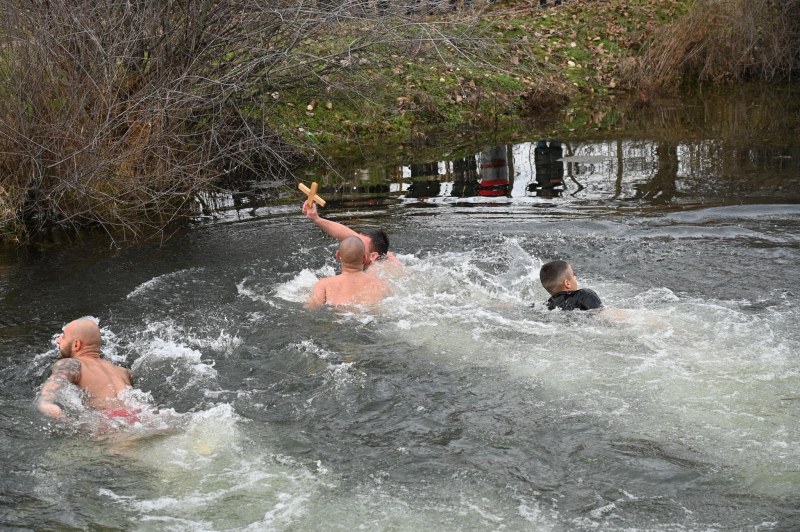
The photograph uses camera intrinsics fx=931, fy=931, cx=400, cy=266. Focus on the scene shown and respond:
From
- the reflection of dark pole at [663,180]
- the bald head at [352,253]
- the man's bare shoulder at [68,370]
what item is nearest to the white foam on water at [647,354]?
the bald head at [352,253]

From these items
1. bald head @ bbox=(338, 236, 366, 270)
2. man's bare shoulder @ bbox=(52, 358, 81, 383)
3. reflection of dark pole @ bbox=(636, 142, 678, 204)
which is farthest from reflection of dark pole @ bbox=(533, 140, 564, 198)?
man's bare shoulder @ bbox=(52, 358, 81, 383)

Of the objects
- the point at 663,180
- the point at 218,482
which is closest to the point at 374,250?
the point at 218,482

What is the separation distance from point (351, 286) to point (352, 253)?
330 millimetres

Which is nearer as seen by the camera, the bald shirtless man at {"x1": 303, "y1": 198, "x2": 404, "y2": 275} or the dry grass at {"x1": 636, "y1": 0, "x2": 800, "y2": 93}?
the bald shirtless man at {"x1": 303, "y1": 198, "x2": 404, "y2": 275}

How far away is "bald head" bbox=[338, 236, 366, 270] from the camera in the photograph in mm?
9141

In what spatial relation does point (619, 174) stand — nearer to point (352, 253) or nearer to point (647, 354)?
point (352, 253)

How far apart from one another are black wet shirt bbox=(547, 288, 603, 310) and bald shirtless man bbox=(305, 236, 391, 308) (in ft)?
5.46

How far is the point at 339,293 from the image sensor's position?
9.11 metres

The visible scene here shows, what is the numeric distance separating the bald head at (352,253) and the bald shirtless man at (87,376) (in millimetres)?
2481

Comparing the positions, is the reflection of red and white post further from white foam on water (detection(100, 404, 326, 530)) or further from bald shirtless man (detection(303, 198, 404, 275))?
white foam on water (detection(100, 404, 326, 530))

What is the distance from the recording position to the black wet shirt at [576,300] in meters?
8.30

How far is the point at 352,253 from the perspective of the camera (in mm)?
9148

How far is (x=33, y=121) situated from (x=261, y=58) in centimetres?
314

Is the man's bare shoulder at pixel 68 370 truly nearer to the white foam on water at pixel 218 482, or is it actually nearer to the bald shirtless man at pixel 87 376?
the bald shirtless man at pixel 87 376
